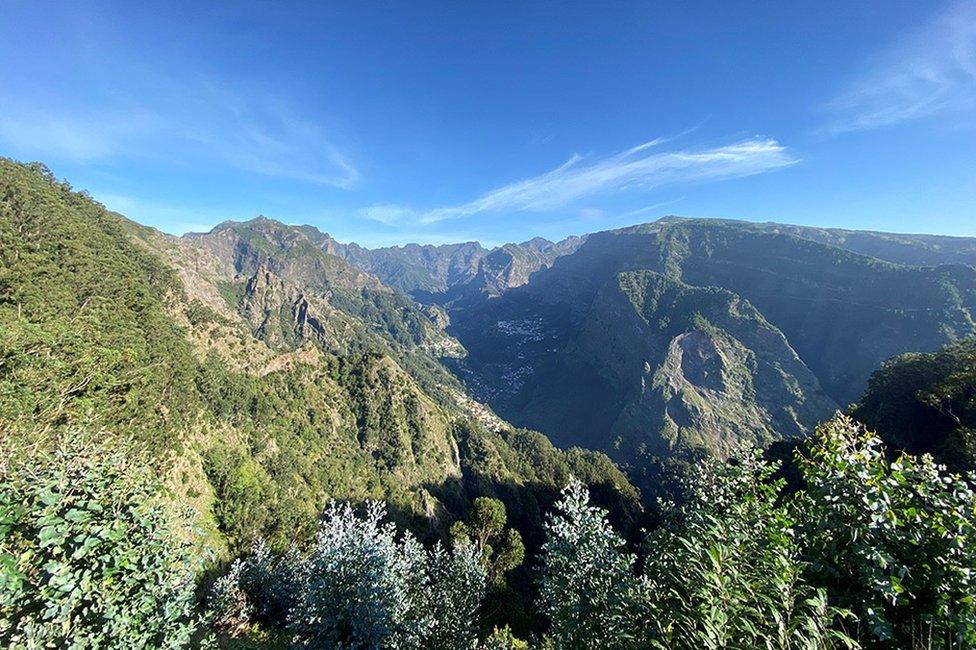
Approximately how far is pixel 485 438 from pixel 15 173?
469 feet

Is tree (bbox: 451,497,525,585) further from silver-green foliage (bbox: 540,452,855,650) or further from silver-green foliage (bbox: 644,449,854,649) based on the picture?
silver-green foliage (bbox: 644,449,854,649)

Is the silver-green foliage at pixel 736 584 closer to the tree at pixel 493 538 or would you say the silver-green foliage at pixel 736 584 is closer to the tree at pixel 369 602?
the tree at pixel 369 602

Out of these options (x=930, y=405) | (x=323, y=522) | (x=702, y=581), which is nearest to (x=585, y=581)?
(x=702, y=581)

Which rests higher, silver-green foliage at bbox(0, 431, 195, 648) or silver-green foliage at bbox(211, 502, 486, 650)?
silver-green foliage at bbox(0, 431, 195, 648)

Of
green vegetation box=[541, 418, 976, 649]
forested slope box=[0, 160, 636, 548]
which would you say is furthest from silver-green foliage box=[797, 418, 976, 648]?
forested slope box=[0, 160, 636, 548]

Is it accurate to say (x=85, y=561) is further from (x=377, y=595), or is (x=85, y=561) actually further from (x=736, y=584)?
(x=377, y=595)

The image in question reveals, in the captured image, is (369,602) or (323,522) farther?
(323,522)

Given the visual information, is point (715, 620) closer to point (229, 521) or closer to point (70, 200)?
point (229, 521)

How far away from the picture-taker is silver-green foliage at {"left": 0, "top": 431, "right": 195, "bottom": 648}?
709 centimetres

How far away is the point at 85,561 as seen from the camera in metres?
7.84

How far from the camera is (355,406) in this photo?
12650cm

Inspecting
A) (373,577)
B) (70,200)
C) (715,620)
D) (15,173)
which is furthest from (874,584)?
(70,200)

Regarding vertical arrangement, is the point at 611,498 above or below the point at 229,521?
below

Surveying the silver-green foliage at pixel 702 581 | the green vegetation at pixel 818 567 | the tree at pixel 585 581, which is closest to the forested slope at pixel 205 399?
the tree at pixel 585 581
